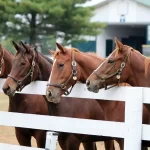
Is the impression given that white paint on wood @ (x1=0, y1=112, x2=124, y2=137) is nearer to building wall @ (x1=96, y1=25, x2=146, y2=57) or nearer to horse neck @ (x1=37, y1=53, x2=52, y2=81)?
horse neck @ (x1=37, y1=53, x2=52, y2=81)

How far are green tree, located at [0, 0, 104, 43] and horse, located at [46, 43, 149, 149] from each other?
105ft

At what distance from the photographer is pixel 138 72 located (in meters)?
5.22

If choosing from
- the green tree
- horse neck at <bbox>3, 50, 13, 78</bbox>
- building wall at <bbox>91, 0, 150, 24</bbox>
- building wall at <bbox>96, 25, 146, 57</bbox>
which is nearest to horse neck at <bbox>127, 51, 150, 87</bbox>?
horse neck at <bbox>3, 50, 13, 78</bbox>

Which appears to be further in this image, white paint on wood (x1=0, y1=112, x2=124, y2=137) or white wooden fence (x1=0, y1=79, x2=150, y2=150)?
white paint on wood (x1=0, y1=112, x2=124, y2=137)

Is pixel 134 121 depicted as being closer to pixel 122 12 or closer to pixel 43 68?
pixel 43 68

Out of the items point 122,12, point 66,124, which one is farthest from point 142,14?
point 66,124

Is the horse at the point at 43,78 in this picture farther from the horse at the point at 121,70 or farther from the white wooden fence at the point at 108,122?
the horse at the point at 121,70

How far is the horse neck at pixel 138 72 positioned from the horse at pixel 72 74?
356 mm

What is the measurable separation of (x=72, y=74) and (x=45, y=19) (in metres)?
34.4

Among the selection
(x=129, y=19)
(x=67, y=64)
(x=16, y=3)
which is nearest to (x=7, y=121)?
(x=67, y=64)

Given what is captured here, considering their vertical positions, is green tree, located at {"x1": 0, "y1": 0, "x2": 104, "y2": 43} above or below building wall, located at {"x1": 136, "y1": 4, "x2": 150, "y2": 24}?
below

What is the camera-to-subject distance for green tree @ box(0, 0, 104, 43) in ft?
124

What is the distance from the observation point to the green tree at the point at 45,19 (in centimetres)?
3791

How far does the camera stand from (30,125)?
4922mm
